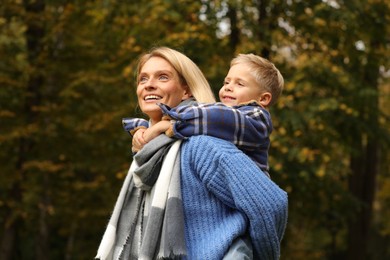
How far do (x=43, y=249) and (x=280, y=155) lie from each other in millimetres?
5507

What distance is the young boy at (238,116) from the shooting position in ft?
8.87

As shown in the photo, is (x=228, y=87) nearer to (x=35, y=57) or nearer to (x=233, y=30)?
(x=233, y=30)

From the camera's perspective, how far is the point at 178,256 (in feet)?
8.63

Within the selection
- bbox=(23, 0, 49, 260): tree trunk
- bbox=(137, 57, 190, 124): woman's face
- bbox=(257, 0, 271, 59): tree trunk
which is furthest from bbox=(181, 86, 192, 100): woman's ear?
bbox=(23, 0, 49, 260): tree trunk

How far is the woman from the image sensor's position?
2.61m

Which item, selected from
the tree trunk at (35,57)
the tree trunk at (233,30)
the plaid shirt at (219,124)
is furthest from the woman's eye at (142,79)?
the tree trunk at (35,57)

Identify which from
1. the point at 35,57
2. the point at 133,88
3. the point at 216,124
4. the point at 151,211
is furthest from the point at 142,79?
the point at 35,57

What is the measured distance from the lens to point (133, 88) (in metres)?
10.1

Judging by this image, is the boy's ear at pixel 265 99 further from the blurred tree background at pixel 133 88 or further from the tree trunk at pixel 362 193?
the tree trunk at pixel 362 193

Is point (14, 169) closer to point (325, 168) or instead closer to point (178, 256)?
point (325, 168)

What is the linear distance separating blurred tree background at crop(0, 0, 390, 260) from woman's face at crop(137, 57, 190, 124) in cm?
514

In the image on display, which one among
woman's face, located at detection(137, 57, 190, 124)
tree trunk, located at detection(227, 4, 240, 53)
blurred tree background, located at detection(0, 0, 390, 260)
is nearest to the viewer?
woman's face, located at detection(137, 57, 190, 124)

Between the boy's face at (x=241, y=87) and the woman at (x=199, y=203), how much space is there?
39 cm

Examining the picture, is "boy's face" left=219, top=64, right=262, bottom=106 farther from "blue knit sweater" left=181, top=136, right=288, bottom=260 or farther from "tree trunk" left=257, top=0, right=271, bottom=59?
"tree trunk" left=257, top=0, right=271, bottom=59
